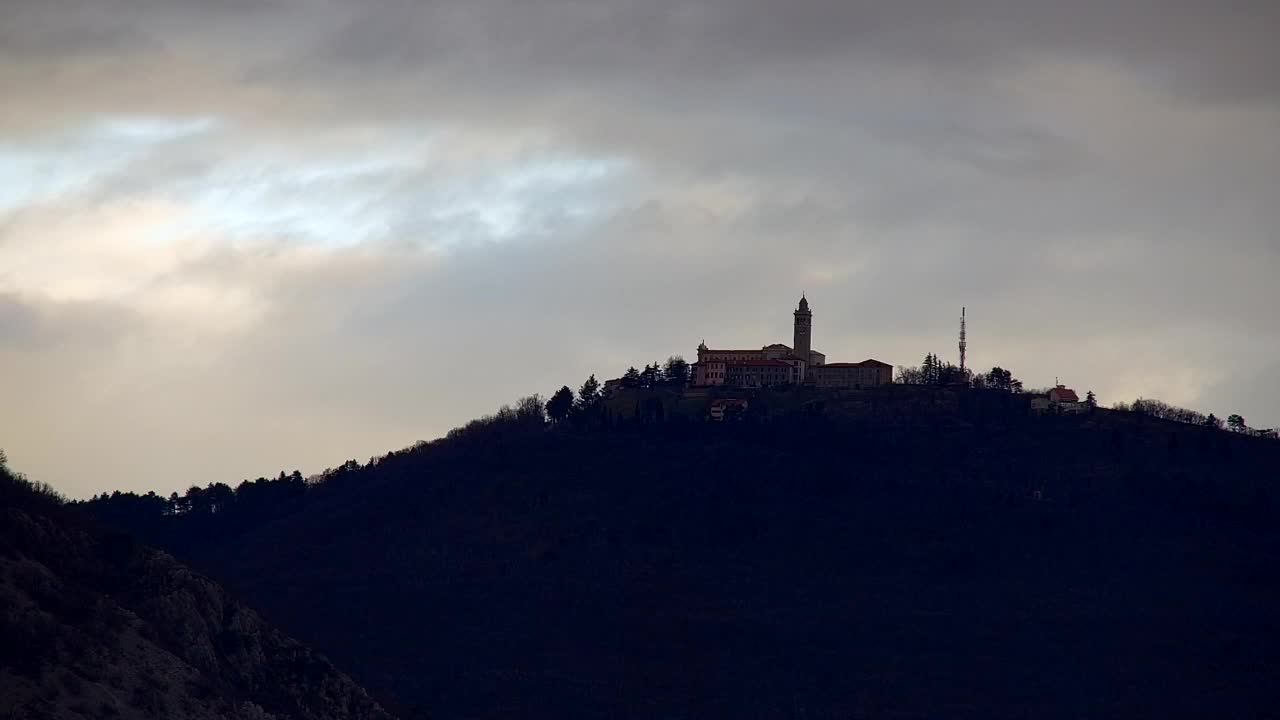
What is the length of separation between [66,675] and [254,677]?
2379 centimetres

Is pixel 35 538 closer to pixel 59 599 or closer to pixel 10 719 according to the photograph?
pixel 59 599

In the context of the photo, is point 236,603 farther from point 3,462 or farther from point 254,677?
point 3,462

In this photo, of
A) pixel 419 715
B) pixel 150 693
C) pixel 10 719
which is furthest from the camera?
pixel 419 715

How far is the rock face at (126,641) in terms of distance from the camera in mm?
119938

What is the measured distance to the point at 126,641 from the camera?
5079 inches

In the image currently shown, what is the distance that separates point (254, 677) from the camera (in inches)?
5630

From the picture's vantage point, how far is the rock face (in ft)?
393

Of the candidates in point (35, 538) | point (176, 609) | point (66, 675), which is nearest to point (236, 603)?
point (176, 609)

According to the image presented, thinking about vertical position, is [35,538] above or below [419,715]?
above

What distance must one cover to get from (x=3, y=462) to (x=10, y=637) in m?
34.2

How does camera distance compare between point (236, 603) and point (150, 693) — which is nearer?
point (150, 693)

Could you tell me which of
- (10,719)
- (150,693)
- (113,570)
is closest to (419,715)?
(113,570)

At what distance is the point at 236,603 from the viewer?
5866 inches

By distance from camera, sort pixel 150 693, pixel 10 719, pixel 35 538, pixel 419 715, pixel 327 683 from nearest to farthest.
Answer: pixel 10 719 < pixel 150 693 < pixel 35 538 < pixel 327 683 < pixel 419 715
